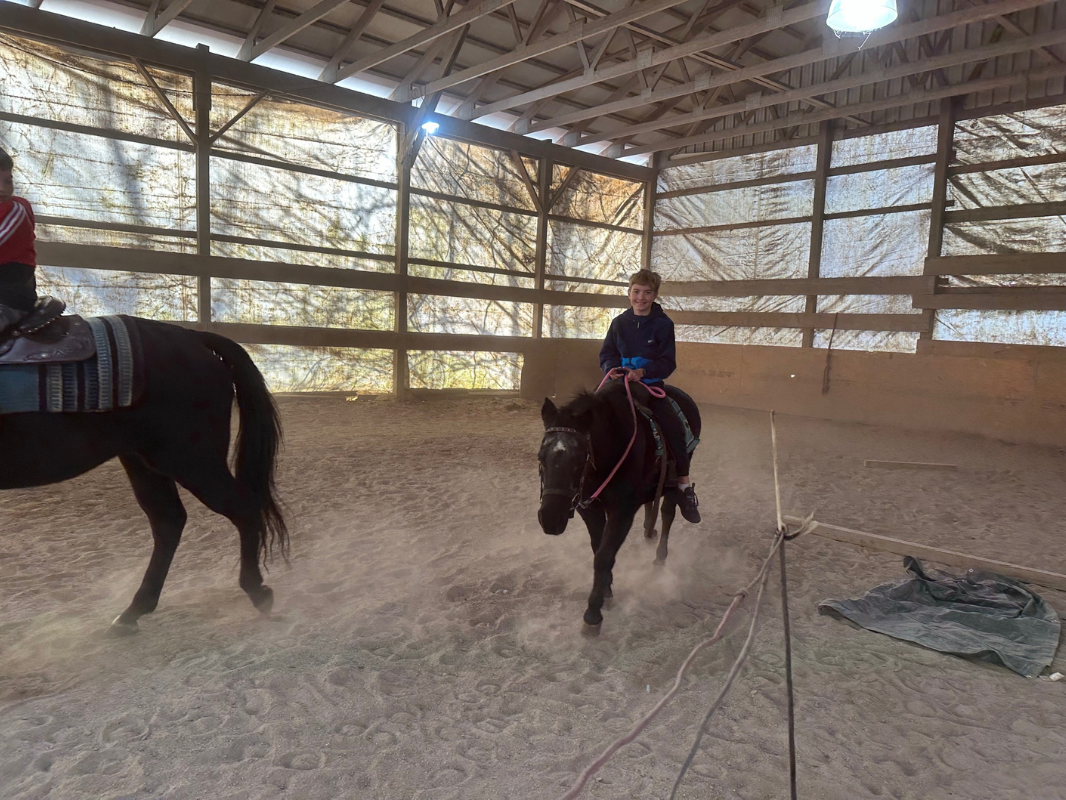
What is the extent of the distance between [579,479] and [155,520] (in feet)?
6.18

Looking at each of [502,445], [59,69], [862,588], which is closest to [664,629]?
[862,588]

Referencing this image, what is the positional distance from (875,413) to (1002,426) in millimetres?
1692

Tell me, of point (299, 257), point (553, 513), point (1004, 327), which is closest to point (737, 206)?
point (1004, 327)

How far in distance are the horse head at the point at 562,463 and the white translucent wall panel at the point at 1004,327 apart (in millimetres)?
9735

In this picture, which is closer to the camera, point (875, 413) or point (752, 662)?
point (752, 662)

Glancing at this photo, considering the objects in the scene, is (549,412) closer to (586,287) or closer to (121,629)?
(121,629)

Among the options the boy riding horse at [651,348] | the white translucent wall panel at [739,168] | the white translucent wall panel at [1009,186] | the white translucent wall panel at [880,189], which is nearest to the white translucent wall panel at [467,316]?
the white translucent wall panel at [739,168]

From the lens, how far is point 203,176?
9.12 m

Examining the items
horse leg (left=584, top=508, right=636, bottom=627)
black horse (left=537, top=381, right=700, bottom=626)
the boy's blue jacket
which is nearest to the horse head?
black horse (left=537, top=381, right=700, bottom=626)

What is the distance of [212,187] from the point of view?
30.7ft

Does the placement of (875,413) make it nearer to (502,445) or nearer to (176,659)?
(502,445)

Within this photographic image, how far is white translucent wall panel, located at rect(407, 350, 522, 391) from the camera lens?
11.6m

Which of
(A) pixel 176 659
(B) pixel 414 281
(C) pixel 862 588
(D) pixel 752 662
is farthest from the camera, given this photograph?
(B) pixel 414 281

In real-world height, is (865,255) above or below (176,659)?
above
